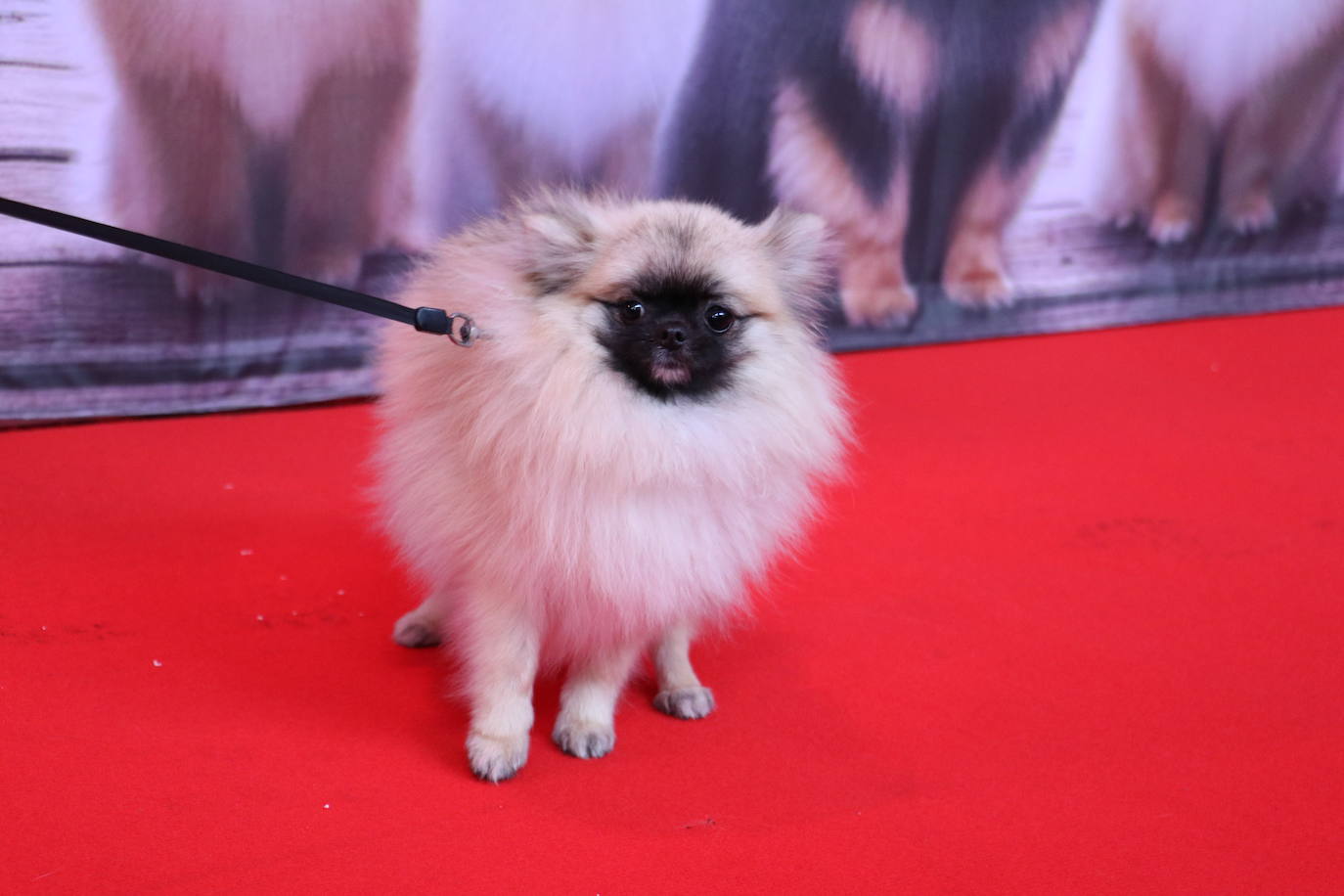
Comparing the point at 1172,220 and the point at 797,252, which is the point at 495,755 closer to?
the point at 797,252

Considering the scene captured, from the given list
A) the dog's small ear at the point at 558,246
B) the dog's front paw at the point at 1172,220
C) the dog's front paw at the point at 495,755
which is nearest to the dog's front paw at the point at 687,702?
the dog's front paw at the point at 495,755

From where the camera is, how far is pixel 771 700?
2307 millimetres

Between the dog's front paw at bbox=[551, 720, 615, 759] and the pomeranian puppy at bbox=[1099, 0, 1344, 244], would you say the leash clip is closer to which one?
the dog's front paw at bbox=[551, 720, 615, 759]

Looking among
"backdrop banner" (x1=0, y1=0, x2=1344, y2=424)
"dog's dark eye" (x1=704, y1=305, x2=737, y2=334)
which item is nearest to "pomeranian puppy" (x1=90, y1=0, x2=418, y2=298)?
"backdrop banner" (x1=0, y1=0, x2=1344, y2=424)

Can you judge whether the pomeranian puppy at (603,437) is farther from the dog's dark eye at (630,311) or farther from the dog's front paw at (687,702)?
the dog's front paw at (687,702)

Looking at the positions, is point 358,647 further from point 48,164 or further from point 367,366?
point 48,164

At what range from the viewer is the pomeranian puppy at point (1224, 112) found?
210 inches

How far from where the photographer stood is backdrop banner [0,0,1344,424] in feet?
12.5

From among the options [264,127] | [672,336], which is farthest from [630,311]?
[264,127]

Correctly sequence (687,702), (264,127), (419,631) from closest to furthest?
(687,702) → (419,631) → (264,127)

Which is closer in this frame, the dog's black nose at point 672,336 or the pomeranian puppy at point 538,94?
the dog's black nose at point 672,336

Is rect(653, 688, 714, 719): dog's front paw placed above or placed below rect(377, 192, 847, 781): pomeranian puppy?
below

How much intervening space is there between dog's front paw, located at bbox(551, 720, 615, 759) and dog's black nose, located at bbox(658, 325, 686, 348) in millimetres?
741

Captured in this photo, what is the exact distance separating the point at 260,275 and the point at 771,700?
4.26 feet
